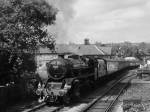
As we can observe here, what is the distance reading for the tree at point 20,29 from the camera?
16.2m

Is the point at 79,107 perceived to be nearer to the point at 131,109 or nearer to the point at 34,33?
the point at 131,109

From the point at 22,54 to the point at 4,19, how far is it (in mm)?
2416

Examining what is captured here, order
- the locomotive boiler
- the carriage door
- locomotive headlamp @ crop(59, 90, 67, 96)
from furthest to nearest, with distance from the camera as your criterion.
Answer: the carriage door, the locomotive boiler, locomotive headlamp @ crop(59, 90, 67, 96)

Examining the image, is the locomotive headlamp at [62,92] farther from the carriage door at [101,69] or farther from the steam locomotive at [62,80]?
the carriage door at [101,69]

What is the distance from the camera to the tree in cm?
1619

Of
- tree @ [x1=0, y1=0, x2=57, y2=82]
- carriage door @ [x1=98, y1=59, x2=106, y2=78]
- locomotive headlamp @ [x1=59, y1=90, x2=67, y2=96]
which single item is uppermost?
tree @ [x1=0, y1=0, x2=57, y2=82]

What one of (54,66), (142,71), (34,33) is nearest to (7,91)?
(54,66)

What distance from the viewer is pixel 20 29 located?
1645 cm

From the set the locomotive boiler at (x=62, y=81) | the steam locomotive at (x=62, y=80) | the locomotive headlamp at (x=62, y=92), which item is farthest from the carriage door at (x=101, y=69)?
the locomotive headlamp at (x=62, y=92)

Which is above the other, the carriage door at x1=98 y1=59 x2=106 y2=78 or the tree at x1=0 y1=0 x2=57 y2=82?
the tree at x1=0 y1=0 x2=57 y2=82

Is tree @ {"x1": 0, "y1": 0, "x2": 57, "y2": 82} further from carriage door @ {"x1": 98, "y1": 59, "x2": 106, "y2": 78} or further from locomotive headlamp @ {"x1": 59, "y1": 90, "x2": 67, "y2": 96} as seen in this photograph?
carriage door @ {"x1": 98, "y1": 59, "x2": 106, "y2": 78}

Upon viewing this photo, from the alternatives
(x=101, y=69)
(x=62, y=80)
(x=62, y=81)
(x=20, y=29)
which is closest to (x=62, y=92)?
(x=62, y=81)

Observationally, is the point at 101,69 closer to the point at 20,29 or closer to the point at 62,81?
the point at 62,81

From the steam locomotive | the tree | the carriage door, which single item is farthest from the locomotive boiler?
the carriage door
